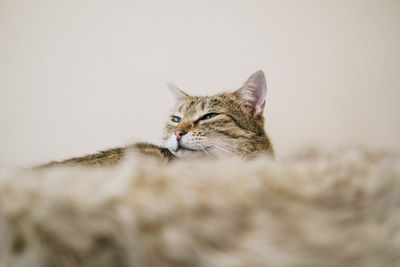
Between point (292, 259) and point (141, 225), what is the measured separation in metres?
0.17

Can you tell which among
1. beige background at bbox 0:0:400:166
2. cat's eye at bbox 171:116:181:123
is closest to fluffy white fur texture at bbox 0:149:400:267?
cat's eye at bbox 171:116:181:123

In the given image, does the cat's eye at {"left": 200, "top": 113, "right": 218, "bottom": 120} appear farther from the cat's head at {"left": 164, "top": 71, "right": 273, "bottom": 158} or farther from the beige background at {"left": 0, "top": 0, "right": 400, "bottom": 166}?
the beige background at {"left": 0, "top": 0, "right": 400, "bottom": 166}

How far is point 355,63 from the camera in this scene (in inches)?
42.5

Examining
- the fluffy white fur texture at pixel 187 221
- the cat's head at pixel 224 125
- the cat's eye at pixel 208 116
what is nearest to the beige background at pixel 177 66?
the cat's head at pixel 224 125

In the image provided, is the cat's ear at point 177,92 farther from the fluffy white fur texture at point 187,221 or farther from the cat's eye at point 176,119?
the fluffy white fur texture at point 187,221

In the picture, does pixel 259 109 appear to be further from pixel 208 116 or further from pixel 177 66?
pixel 177 66

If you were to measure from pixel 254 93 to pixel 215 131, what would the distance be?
24 cm

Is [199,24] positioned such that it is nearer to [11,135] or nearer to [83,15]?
[83,15]

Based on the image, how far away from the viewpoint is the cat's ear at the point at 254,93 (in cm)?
83

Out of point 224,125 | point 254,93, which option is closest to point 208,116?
point 224,125

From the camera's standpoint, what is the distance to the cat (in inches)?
28.3

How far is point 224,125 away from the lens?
806 millimetres

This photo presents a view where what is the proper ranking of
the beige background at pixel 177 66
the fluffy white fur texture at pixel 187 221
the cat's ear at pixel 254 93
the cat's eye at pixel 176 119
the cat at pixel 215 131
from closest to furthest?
1. the fluffy white fur texture at pixel 187 221
2. the cat at pixel 215 131
3. the cat's ear at pixel 254 93
4. the cat's eye at pixel 176 119
5. the beige background at pixel 177 66

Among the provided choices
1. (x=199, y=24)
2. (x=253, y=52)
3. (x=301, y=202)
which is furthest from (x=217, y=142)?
(x=199, y=24)
